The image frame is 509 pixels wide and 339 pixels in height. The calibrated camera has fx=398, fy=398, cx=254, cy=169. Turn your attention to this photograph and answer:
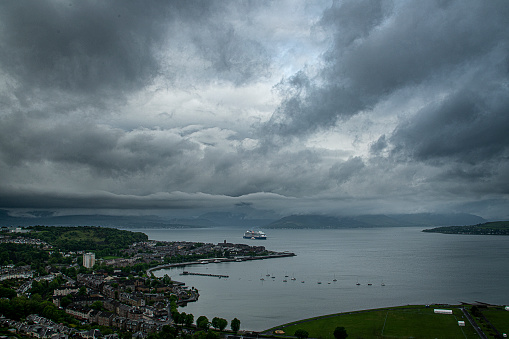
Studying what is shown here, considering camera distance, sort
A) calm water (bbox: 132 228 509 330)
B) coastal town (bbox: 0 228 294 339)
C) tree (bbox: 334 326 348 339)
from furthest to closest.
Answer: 1. calm water (bbox: 132 228 509 330)
2. coastal town (bbox: 0 228 294 339)
3. tree (bbox: 334 326 348 339)

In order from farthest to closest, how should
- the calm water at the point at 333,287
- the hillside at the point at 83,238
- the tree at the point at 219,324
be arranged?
the hillside at the point at 83,238, the calm water at the point at 333,287, the tree at the point at 219,324

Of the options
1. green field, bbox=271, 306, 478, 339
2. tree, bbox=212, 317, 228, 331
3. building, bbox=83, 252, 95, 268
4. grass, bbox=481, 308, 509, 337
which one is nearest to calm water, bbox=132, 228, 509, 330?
tree, bbox=212, 317, 228, 331

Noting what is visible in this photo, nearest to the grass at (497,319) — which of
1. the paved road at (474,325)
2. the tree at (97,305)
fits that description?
the paved road at (474,325)

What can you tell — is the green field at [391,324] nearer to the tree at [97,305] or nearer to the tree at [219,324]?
the tree at [219,324]

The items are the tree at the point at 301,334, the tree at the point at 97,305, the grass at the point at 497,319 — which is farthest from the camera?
the tree at the point at 97,305

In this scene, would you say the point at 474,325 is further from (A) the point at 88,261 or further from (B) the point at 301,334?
(A) the point at 88,261

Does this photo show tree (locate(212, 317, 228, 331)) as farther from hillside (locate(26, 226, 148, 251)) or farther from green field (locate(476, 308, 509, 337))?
hillside (locate(26, 226, 148, 251))

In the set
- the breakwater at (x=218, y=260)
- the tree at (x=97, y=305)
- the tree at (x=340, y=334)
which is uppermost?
the tree at (x=340, y=334)

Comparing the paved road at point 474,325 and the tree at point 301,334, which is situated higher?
the paved road at point 474,325
